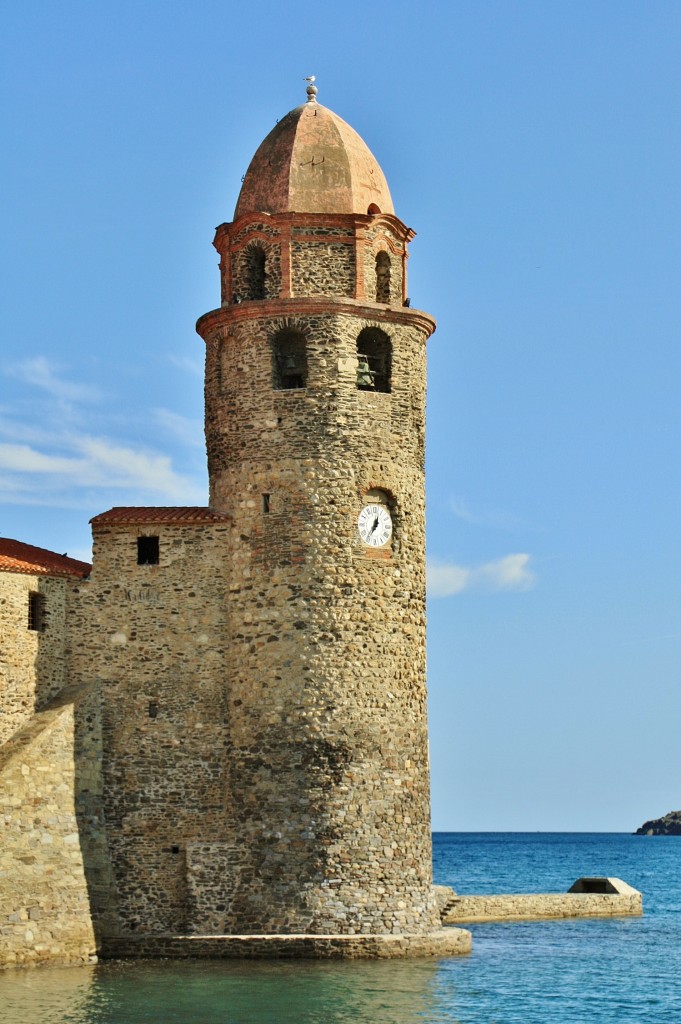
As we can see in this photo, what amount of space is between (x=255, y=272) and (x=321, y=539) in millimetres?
4922

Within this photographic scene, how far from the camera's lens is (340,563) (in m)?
26.9

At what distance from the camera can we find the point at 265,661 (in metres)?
26.8

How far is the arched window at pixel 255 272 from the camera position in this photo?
28453mm

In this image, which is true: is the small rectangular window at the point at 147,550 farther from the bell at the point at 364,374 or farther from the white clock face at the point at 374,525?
the bell at the point at 364,374

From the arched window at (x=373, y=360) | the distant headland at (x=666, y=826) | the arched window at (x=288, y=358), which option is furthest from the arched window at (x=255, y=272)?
the distant headland at (x=666, y=826)

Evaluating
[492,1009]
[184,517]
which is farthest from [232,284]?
[492,1009]

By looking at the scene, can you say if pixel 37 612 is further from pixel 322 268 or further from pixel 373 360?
pixel 322 268

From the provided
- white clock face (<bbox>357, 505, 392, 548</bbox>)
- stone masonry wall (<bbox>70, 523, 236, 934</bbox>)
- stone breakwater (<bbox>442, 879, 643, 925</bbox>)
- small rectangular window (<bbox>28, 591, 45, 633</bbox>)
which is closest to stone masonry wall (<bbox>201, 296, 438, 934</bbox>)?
white clock face (<bbox>357, 505, 392, 548</bbox>)

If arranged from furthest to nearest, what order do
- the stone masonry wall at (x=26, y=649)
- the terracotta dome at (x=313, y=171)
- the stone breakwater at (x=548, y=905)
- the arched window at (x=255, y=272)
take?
the stone breakwater at (x=548, y=905) < the arched window at (x=255, y=272) < the terracotta dome at (x=313, y=171) < the stone masonry wall at (x=26, y=649)

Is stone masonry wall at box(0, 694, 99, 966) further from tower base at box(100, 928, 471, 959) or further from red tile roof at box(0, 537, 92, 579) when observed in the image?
red tile roof at box(0, 537, 92, 579)

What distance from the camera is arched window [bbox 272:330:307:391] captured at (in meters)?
27.8

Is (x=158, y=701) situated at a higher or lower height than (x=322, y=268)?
lower

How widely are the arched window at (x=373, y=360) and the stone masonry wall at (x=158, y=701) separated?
11.5 feet

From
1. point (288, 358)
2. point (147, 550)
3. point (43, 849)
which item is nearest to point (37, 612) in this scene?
point (147, 550)
